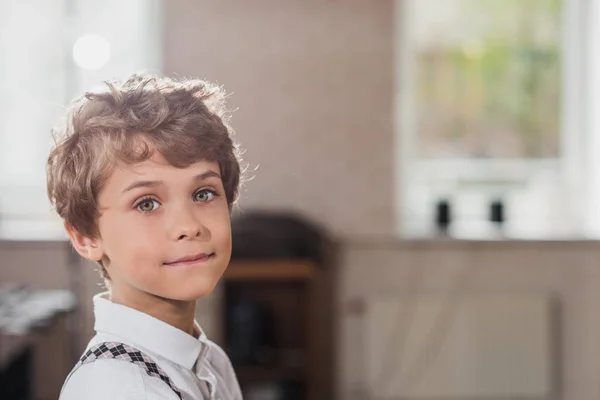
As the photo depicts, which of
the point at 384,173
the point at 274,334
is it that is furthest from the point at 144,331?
the point at 384,173

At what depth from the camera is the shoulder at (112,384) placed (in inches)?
25.5

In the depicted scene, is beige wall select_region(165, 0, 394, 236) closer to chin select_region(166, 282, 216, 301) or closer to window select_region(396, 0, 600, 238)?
window select_region(396, 0, 600, 238)

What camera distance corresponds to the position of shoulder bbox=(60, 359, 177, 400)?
2.12ft

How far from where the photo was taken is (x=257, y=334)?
3262 mm

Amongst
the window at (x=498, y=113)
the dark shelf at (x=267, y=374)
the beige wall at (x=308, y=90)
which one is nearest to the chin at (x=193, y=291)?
the dark shelf at (x=267, y=374)

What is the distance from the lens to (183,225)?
0.67 m

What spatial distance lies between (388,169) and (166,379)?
2.86 m

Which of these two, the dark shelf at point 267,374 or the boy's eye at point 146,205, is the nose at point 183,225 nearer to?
the boy's eye at point 146,205

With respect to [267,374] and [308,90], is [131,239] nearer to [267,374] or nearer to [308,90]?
[267,374]

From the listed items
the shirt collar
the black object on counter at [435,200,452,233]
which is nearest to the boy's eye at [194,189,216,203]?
the shirt collar

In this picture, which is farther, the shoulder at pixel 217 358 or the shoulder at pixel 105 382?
the shoulder at pixel 217 358

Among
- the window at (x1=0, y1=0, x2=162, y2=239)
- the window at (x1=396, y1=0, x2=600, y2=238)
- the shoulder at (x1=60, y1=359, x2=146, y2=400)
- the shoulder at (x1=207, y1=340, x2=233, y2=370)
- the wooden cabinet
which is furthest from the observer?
the window at (x1=396, y1=0, x2=600, y2=238)

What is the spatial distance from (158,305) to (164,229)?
9cm

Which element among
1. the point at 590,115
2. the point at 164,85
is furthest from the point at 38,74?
the point at 164,85
